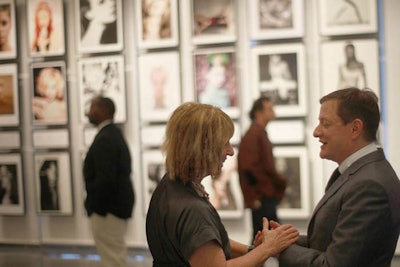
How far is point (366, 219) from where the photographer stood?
8.63 ft

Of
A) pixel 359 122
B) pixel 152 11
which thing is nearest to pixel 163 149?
pixel 359 122

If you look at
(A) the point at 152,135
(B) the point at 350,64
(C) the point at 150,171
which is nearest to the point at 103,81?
(A) the point at 152,135

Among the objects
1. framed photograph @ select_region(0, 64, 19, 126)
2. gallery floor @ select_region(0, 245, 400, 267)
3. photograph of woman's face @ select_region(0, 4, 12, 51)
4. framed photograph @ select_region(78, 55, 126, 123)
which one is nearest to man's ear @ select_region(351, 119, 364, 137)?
gallery floor @ select_region(0, 245, 400, 267)

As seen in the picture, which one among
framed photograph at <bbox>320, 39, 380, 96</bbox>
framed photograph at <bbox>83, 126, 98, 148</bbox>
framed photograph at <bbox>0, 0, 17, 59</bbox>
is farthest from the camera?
framed photograph at <bbox>0, 0, 17, 59</bbox>

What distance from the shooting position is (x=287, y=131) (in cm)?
679

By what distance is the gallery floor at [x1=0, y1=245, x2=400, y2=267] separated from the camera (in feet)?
23.8

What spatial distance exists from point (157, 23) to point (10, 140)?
2.43 meters

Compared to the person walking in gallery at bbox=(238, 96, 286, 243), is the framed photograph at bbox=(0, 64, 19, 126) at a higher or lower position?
higher

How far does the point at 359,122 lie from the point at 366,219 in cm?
45

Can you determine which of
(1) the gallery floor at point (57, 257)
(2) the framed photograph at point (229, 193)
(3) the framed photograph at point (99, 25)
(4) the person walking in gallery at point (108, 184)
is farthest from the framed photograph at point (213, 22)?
(1) the gallery floor at point (57, 257)

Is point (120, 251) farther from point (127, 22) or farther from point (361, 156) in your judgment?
point (361, 156)

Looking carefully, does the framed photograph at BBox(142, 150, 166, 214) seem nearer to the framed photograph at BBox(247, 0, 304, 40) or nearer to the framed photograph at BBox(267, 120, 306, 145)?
the framed photograph at BBox(267, 120, 306, 145)

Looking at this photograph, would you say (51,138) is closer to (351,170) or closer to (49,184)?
(49,184)

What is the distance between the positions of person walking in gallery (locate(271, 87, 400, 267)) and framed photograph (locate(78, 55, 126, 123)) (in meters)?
4.61
